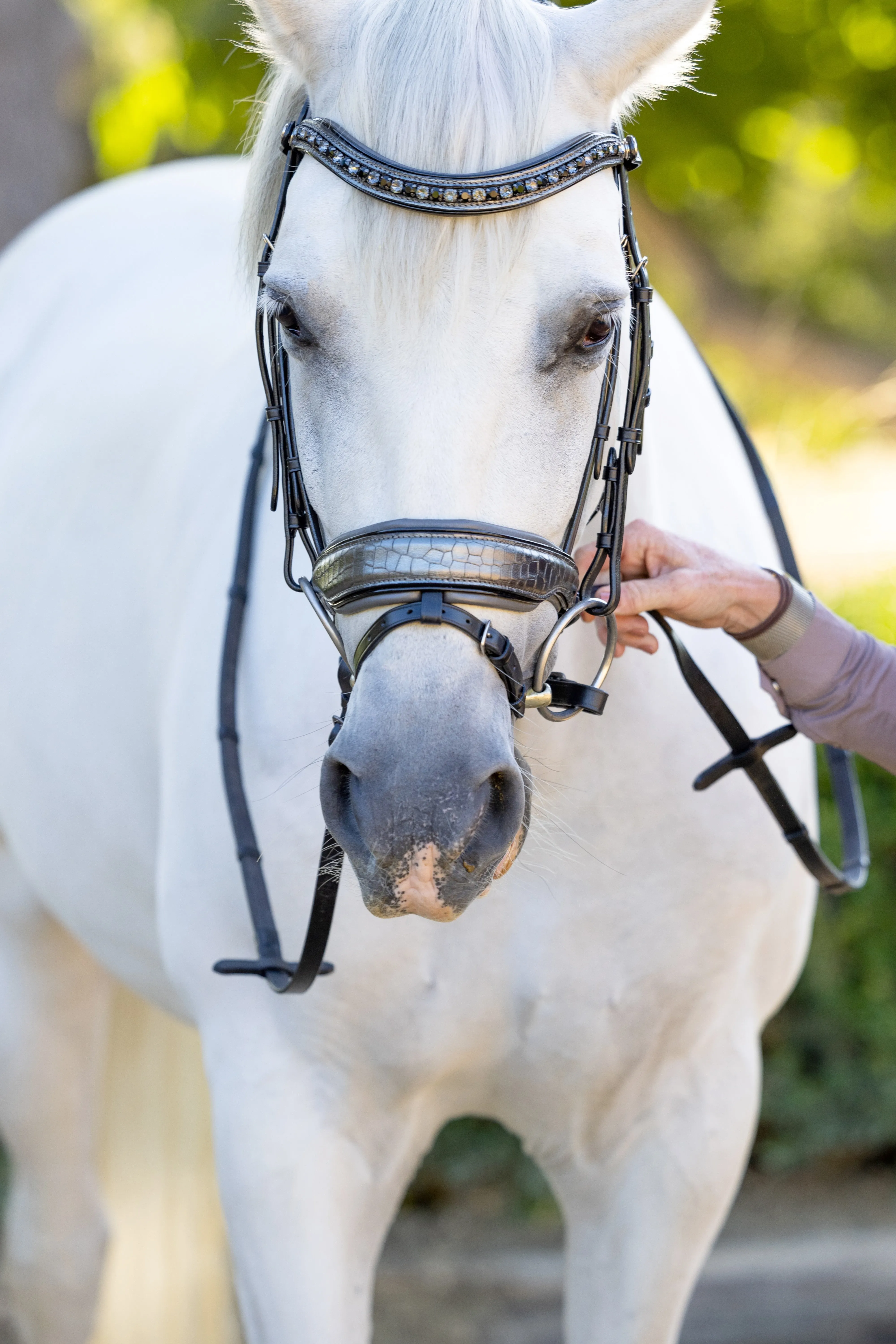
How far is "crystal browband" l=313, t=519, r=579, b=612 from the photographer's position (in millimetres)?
1174

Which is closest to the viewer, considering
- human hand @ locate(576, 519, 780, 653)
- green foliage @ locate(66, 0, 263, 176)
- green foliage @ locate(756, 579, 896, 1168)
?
human hand @ locate(576, 519, 780, 653)

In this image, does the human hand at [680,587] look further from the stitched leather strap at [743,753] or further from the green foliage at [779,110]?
the green foliage at [779,110]

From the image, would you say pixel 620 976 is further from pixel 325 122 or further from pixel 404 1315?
pixel 404 1315

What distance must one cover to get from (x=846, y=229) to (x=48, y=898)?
42.3 ft

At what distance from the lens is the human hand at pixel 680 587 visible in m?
1.44

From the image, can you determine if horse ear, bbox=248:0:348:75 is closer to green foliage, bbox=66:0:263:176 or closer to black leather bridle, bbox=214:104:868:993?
black leather bridle, bbox=214:104:868:993

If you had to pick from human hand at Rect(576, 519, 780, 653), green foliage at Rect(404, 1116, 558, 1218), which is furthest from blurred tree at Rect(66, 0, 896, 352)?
human hand at Rect(576, 519, 780, 653)

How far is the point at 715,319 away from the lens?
428 inches

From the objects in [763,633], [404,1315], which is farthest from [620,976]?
[404,1315]

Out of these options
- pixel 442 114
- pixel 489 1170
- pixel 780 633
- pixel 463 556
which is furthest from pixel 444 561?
pixel 489 1170

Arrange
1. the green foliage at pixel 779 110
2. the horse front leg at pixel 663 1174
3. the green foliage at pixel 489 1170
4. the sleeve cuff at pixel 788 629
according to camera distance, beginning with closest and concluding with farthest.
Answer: the sleeve cuff at pixel 788 629, the horse front leg at pixel 663 1174, the green foliage at pixel 489 1170, the green foliage at pixel 779 110

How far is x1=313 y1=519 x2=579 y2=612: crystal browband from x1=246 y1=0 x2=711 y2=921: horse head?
16mm

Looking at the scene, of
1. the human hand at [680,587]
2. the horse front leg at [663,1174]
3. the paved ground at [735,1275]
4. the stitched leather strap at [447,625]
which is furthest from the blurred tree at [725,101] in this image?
the stitched leather strap at [447,625]

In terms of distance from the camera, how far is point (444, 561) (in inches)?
46.2
